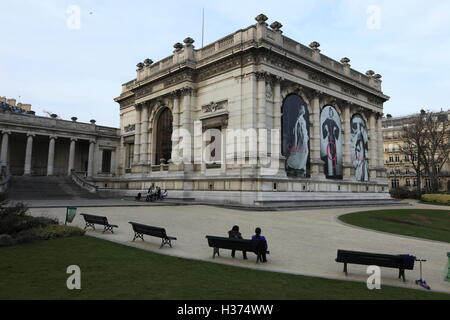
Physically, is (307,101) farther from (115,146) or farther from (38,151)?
(38,151)

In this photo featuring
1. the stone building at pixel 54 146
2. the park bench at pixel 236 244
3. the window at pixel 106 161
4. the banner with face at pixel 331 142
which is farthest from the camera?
the window at pixel 106 161

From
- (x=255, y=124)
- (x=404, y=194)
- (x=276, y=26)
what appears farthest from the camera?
(x=404, y=194)

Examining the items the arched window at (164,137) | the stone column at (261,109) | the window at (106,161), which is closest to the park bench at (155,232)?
the stone column at (261,109)

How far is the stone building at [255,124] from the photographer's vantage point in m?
28.3

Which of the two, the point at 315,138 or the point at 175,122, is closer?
the point at 315,138

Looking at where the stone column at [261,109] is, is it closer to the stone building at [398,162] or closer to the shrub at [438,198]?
the shrub at [438,198]

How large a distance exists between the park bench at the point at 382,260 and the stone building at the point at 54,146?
1613 inches

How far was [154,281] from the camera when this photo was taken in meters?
7.22

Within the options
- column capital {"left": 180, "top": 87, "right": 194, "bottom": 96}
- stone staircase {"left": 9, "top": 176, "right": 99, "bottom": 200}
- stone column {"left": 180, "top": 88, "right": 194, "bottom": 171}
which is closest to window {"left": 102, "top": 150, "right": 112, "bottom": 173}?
stone staircase {"left": 9, "top": 176, "right": 99, "bottom": 200}

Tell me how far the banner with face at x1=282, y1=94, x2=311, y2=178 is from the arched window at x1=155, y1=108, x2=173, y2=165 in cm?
1344

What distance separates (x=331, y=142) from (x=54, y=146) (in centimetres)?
3678

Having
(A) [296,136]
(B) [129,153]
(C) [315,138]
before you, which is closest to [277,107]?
(A) [296,136]

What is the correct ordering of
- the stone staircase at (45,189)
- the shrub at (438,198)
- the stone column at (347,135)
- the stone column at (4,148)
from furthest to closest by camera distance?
1. the shrub at (438,198)
2. the stone column at (4,148)
3. the stone column at (347,135)
4. the stone staircase at (45,189)

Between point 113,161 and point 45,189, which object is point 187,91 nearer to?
point 45,189
